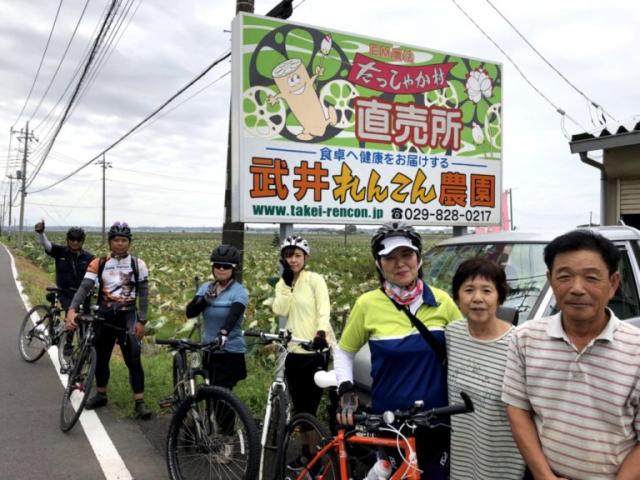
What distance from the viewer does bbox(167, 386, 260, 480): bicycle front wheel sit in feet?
10.9

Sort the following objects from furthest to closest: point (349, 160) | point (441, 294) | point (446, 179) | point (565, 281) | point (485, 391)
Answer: point (446, 179)
point (349, 160)
point (441, 294)
point (485, 391)
point (565, 281)

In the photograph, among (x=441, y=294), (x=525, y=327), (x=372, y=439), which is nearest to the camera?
(x=525, y=327)

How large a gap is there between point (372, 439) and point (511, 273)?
6.69 ft

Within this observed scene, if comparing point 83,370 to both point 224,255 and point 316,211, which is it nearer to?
point 224,255

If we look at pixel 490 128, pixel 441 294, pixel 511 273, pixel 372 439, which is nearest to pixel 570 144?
pixel 490 128

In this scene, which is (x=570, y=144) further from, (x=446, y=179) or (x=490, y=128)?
(x=446, y=179)

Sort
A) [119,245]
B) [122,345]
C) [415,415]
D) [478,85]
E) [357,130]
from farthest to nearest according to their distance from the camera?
[478,85] → [357,130] → [122,345] → [119,245] → [415,415]

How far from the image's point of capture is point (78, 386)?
5.07m

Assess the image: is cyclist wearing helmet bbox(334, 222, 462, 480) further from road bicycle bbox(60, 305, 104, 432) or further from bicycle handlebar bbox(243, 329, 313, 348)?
road bicycle bbox(60, 305, 104, 432)

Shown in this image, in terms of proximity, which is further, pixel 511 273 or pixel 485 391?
pixel 511 273

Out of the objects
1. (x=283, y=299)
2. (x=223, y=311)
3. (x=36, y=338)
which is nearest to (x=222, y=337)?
(x=223, y=311)

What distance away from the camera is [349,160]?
5.71 metres

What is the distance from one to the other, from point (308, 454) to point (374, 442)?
58.6 inches

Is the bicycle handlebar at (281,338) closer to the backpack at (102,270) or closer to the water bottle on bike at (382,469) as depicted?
the water bottle on bike at (382,469)
